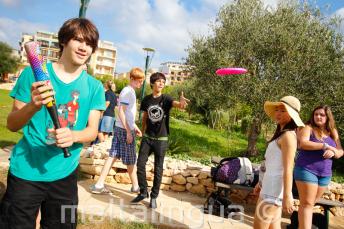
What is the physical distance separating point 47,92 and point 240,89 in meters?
9.30

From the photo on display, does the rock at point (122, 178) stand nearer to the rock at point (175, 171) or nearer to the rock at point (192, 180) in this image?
the rock at point (175, 171)

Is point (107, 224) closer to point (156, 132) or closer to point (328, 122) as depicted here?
point (156, 132)

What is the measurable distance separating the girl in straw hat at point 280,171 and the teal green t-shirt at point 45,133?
1.75m

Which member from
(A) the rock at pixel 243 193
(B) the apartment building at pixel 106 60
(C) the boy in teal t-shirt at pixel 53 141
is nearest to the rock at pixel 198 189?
(A) the rock at pixel 243 193

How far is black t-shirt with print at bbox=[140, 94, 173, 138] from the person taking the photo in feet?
16.5

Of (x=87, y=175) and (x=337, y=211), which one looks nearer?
(x=87, y=175)

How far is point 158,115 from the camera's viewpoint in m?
5.03

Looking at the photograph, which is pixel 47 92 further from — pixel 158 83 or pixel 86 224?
pixel 158 83

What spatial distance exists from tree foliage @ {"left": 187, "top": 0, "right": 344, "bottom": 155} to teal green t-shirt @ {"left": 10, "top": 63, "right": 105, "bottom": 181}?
858 centimetres

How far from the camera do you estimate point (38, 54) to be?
190cm

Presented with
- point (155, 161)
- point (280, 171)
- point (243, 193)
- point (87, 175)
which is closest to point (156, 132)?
point (155, 161)

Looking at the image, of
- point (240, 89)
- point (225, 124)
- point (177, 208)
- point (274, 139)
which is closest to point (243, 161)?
point (177, 208)

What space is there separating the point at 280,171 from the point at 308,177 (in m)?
1.18

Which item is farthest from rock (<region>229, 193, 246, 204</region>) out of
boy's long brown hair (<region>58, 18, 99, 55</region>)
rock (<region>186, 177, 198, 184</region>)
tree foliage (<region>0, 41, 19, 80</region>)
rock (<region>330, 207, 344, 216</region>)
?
tree foliage (<region>0, 41, 19, 80</region>)
